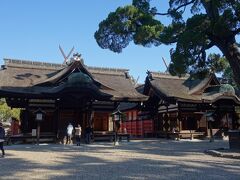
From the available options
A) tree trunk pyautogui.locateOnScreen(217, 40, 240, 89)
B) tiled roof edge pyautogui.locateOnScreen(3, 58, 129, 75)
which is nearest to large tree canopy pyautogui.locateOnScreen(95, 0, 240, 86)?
tree trunk pyautogui.locateOnScreen(217, 40, 240, 89)

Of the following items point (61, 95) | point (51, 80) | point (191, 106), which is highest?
point (51, 80)

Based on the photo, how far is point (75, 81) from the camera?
2605 centimetres

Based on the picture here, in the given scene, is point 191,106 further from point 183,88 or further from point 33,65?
point 33,65

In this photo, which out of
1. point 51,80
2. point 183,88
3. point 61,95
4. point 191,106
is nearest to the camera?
point 61,95

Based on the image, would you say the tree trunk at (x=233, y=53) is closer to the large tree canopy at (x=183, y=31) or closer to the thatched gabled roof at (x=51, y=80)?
the large tree canopy at (x=183, y=31)

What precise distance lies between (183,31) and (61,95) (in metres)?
12.0

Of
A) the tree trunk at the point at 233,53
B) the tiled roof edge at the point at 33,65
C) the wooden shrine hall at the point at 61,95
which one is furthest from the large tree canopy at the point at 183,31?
the tiled roof edge at the point at 33,65

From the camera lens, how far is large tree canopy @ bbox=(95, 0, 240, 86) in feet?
54.2

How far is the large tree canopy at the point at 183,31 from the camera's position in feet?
54.2

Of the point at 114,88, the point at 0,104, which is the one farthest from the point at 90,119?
the point at 0,104

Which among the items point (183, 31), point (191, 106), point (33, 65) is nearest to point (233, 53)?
point (183, 31)

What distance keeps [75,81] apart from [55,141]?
5128 millimetres

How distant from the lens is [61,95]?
25.7m

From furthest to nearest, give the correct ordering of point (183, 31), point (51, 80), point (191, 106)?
point (191, 106) < point (51, 80) < point (183, 31)
